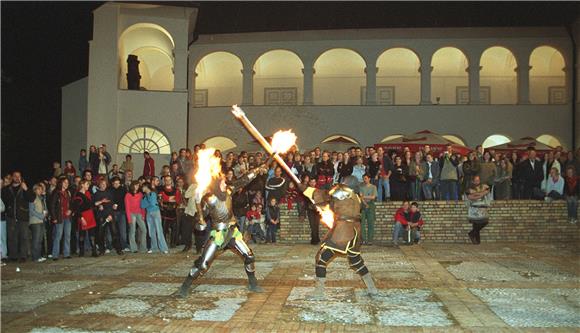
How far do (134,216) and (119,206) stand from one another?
473 millimetres

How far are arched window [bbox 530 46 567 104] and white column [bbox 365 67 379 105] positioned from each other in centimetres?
855

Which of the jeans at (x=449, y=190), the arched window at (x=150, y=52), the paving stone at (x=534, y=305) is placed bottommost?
the paving stone at (x=534, y=305)

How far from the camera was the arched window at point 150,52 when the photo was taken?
29266 mm

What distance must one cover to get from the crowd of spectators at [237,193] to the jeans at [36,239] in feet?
0.08

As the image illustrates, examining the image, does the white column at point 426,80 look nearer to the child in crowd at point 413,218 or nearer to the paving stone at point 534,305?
the child in crowd at point 413,218

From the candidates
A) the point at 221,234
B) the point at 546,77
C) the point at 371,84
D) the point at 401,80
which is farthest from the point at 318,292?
the point at 546,77

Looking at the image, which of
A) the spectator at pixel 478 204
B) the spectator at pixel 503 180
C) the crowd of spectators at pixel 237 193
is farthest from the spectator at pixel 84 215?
the spectator at pixel 503 180

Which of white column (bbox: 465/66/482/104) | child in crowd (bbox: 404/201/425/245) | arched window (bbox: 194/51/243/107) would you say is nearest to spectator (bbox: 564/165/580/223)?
child in crowd (bbox: 404/201/425/245)

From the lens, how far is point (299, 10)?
108 ft

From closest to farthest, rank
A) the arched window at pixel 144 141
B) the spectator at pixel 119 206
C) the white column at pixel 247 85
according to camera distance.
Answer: the spectator at pixel 119 206 → the arched window at pixel 144 141 → the white column at pixel 247 85

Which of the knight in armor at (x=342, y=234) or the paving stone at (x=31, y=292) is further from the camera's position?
the knight in armor at (x=342, y=234)

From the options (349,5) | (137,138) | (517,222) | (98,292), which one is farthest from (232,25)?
(98,292)

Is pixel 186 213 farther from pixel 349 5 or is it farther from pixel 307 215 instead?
pixel 349 5

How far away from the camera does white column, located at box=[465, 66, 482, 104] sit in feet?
102
